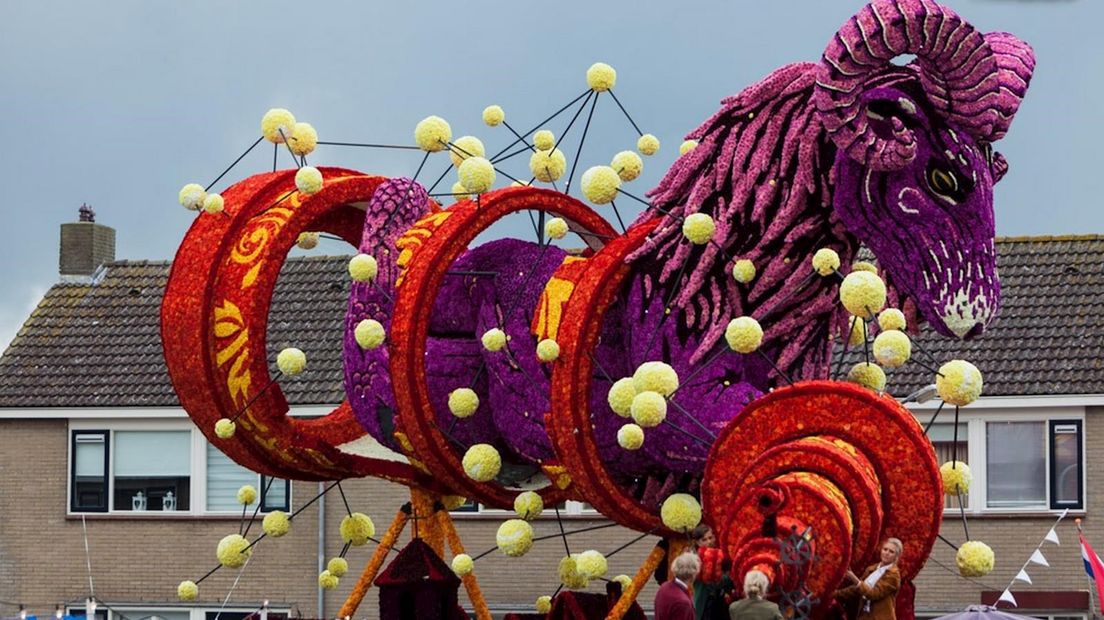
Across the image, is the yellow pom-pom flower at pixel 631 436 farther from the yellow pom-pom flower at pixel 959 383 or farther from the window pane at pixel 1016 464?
the window pane at pixel 1016 464

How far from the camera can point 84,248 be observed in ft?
105

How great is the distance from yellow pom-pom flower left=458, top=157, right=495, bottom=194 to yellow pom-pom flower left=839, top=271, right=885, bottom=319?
3147 millimetres

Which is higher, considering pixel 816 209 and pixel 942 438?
pixel 816 209

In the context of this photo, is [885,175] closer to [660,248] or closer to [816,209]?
[816,209]

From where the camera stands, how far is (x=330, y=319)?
2919 cm

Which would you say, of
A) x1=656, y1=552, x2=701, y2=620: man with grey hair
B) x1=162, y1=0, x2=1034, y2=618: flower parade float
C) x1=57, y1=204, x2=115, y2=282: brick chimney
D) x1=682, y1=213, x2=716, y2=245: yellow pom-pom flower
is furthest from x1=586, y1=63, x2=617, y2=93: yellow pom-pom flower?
x1=57, y1=204, x2=115, y2=282: brick chimney

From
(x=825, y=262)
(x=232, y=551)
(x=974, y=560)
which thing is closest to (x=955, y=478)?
(x=974, y=560)

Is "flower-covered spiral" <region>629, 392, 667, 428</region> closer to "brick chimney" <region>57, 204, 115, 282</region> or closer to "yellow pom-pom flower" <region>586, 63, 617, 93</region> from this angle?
"yellow pom-pom flower" <region>586, 63, 617, 93</region>

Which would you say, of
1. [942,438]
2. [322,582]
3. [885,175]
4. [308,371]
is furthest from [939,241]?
[308,371]

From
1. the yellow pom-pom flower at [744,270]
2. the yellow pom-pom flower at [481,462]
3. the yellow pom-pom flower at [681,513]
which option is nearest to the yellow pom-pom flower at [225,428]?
the yellow pom-pom flower at [481,462]

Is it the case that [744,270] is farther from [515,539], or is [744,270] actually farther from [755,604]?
[755,604]

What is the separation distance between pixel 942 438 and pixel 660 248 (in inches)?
501

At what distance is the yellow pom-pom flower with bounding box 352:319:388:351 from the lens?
15.2 metres

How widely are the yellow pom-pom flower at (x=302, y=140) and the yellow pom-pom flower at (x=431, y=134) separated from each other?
114cm
